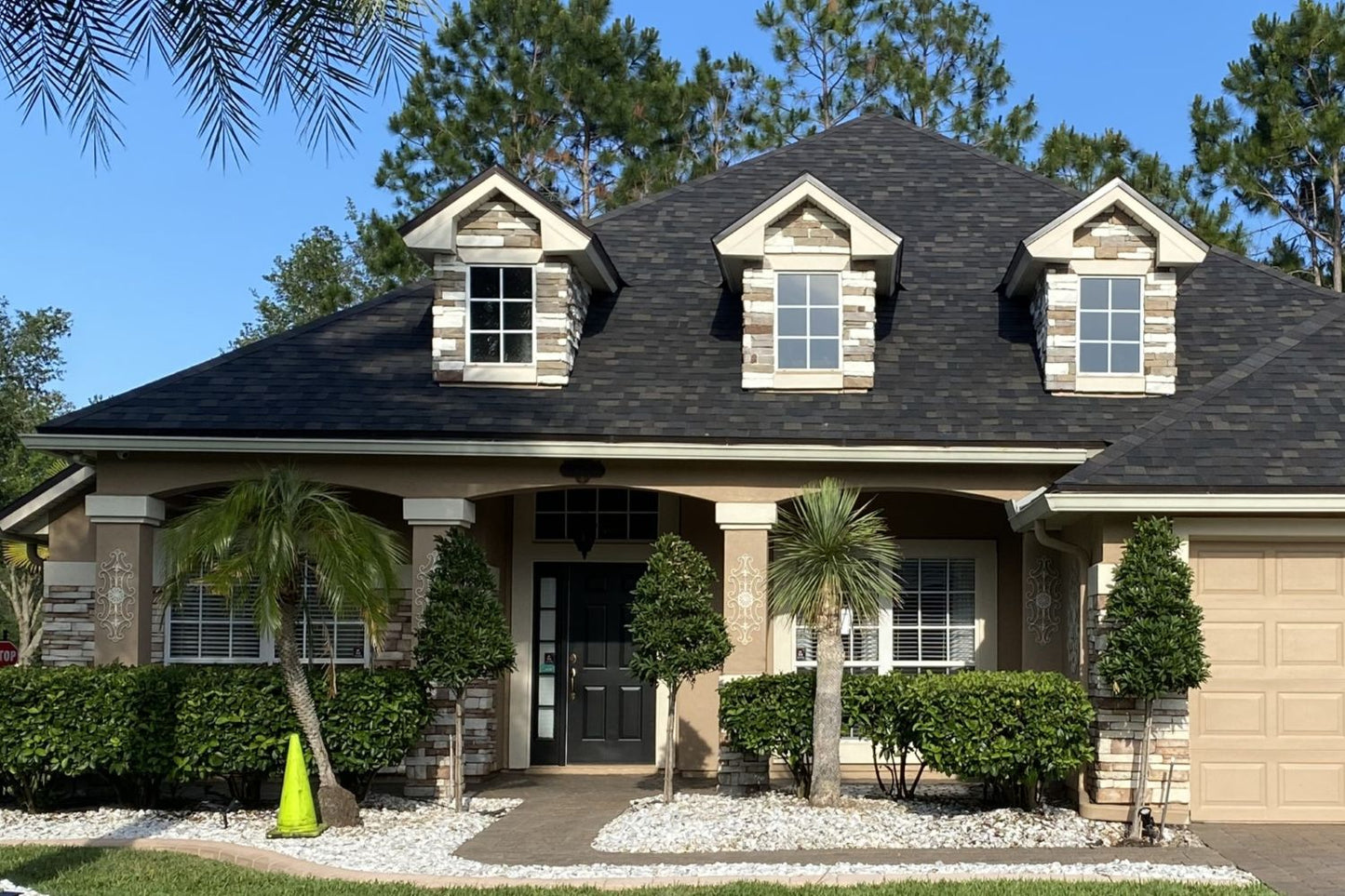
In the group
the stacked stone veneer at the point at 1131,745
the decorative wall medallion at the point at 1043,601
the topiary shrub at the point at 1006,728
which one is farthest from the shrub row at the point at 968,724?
the decorative wall medallion at the point at 1043,601

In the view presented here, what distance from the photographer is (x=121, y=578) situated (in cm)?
1305

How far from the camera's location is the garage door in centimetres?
1128

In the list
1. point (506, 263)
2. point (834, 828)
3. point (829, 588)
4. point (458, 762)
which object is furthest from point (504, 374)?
point (834, 828)

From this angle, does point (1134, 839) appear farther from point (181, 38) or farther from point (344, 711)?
point (181, 38)

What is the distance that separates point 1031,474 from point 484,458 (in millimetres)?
4828

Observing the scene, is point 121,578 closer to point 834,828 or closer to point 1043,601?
point 834,828

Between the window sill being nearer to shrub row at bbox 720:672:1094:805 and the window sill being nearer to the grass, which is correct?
shrub row at bbox 720:672:1094:805

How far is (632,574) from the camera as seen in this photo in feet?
49.5

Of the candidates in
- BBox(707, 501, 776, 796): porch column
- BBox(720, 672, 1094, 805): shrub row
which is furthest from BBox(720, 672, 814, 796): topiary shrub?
BBox(707, 501, 776, 796): porch column

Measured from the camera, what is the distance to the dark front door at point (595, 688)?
14898 mm

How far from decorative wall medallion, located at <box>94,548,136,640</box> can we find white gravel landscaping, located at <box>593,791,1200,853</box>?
4796mm

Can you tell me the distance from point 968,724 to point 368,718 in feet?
15.3

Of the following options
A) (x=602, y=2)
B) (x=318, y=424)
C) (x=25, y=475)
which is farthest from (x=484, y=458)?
(x=25, y=475)

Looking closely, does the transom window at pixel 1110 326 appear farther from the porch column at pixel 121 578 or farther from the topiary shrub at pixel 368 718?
the porch column at pixel 121 578
